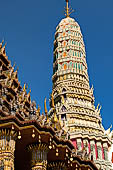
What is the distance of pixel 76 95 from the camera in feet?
156

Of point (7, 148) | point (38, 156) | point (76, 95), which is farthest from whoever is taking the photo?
point (76, 95)

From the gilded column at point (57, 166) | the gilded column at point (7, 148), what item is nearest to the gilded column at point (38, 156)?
the gilded column at point (7, 148)

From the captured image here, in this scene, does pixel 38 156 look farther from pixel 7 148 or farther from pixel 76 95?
pixel 76 95

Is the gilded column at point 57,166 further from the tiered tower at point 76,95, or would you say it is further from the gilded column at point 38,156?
the tiered tower at point 76,95

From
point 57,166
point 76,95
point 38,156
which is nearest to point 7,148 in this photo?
point 38,156

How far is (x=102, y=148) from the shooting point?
41875 millimetres

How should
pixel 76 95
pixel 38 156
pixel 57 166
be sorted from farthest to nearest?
1. pixel 76 95
2. pixel 57 166
3. pixel 38 156

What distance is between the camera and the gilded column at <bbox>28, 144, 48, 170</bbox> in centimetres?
2097

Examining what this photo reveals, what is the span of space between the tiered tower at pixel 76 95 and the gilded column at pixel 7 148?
17.2 meters

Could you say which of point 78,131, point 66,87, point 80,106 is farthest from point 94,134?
point 66,87

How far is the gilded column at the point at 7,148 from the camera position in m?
18.7

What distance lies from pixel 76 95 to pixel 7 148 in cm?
2925

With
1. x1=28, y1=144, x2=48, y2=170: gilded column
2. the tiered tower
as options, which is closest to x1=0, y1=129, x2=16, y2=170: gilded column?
x1=28, y1=144, x2=48, y2=170: gilded column

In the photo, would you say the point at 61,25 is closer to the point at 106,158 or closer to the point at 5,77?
the point at 106,158
